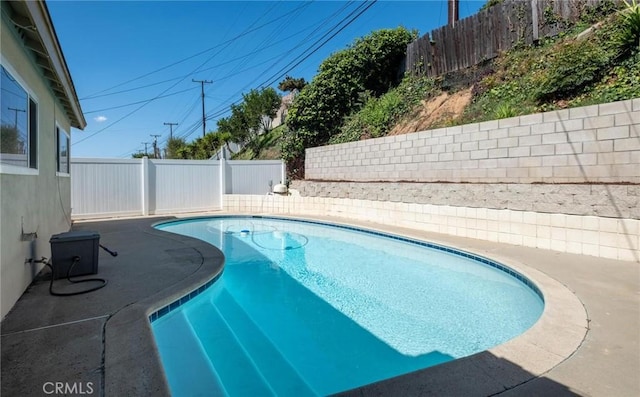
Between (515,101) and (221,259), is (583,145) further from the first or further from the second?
(221,259)

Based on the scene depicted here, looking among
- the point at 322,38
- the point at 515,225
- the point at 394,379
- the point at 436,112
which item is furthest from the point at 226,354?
the point at 322,38

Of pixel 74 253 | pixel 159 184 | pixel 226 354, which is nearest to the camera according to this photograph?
pixel 226 354

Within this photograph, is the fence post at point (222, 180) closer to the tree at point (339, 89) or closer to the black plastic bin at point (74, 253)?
the tree at point (339, 89)

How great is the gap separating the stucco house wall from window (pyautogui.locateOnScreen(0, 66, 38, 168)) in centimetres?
8

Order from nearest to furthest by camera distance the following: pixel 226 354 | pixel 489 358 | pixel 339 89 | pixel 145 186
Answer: pixel 489 358
pixel 226 354
pixel 145 186
pixel 339 89

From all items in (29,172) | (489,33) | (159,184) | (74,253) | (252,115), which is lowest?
(74,253)

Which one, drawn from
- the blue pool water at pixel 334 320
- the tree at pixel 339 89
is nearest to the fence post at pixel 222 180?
the tree at pixel 339 89

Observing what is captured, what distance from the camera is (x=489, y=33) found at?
10242 millimetres

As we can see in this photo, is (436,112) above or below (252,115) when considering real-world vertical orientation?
below

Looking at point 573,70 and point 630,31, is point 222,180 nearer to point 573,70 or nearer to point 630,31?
point 573,70

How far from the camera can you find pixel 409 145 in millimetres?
8758

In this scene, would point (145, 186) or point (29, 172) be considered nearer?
point (29, 172)

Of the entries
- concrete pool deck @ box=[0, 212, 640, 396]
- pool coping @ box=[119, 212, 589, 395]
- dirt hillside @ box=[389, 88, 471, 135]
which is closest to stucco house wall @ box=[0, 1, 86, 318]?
concrete pool deck @ box=[0, 212, 640, 396]

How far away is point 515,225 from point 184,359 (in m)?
5.72
